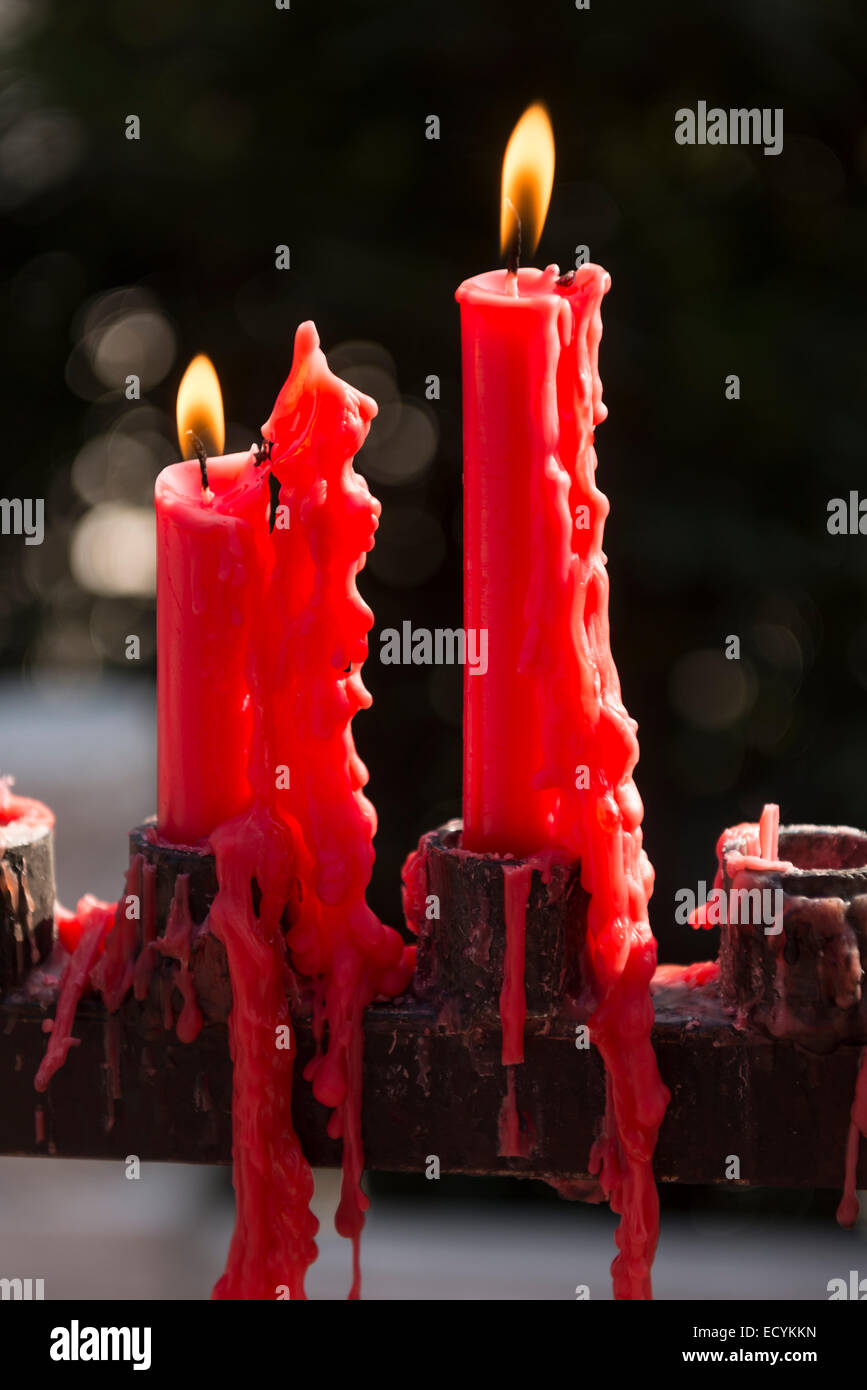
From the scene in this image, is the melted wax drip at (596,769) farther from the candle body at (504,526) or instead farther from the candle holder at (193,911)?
the candle holder at (193,911)

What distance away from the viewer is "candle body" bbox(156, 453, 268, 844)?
0.54 metres

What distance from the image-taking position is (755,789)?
1617 mm

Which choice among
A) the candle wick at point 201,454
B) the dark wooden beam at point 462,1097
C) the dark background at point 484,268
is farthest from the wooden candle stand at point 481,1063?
the dark background at point 484,268

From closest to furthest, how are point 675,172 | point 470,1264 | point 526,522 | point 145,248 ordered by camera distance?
1. point 526,522
2. point 470,1264
3. point 675,172
4. point 145,248

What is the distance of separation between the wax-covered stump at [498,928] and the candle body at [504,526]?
0.02 meters

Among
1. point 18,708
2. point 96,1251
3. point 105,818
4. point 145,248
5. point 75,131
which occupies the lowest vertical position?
point 96,1251

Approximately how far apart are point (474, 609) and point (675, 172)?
1152 millimetres

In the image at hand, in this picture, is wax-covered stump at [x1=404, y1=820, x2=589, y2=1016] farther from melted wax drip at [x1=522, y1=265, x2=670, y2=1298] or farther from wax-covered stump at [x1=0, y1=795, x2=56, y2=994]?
wax-covered stump at [x1=0, y1=795, x2=56, y2=994]

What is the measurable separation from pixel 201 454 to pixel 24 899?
193mm

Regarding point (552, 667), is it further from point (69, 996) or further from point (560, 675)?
point (69, 996)

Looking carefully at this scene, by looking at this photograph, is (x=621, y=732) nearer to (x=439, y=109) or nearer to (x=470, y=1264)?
(x=470, y=1264)

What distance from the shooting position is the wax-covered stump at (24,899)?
0.58m

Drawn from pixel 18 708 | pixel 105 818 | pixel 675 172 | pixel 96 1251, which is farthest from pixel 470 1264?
pixel 675 172

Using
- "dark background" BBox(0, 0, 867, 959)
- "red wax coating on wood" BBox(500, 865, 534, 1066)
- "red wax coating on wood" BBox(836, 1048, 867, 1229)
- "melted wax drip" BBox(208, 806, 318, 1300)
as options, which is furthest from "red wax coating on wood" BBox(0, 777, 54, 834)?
"dark background" BBox(0, 0, 867, 959)
